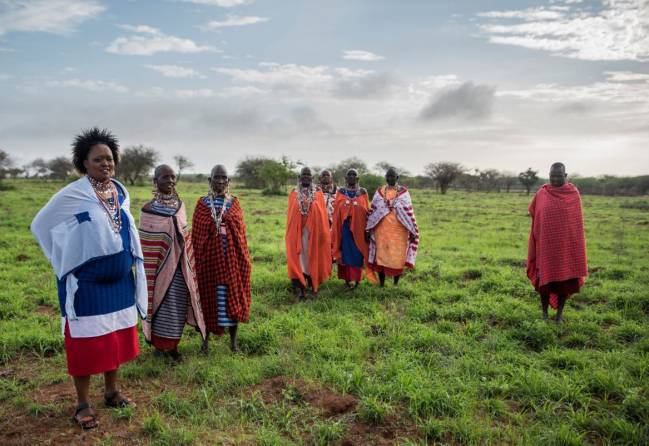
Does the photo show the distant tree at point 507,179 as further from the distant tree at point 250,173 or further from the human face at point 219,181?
the human face at point 219,181

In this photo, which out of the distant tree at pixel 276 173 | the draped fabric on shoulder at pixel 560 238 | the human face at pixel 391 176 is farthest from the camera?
the distant tree at pixel 276 173

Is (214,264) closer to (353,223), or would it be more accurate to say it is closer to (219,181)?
(219,181)

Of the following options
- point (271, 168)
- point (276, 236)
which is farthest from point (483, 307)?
point (271, 168)

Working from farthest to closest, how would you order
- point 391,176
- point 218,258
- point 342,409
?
point 391,176, point 218,258, point 342,409

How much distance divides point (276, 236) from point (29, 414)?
8944mm

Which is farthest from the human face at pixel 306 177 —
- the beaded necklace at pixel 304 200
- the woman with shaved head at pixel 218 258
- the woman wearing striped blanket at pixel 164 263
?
the woman wearing striped blanket at pixel 164 263

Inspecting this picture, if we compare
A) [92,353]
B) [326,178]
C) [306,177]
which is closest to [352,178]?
[326,178]

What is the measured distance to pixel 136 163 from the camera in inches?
1903

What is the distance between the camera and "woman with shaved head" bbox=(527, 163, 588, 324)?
17.6 feet

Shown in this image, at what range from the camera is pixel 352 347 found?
15.3 ft

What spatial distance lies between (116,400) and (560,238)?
16.8ft

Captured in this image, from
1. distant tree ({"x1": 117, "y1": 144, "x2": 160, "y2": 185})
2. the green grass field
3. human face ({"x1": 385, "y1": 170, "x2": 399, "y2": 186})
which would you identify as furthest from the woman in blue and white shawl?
distant tree ({"x1": 117, "y1": 144, "x2": 160, "y2": 185})

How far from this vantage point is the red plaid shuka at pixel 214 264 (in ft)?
14.9

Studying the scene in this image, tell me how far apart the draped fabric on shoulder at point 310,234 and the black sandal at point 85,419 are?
135 inches
